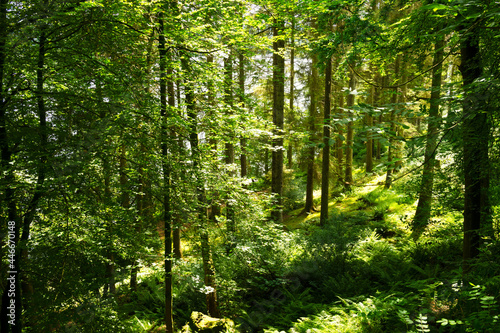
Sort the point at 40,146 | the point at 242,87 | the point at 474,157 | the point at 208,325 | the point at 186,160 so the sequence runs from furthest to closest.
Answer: the point at 242,87 < the point at 208,325 < the point at 186,160 < the point at 474,157 < the point at 40,146

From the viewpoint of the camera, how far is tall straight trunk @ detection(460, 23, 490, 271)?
3.26 m

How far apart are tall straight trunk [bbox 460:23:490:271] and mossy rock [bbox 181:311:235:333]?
4.64m

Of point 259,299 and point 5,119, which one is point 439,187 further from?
point 5,119

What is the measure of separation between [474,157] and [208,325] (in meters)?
5.76

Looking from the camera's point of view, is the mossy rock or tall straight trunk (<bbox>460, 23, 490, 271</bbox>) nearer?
tall straight trunk (<bbox>460, 23, 490, 271</bbox>)

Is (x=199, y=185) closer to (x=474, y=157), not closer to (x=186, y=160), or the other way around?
(x=186, y=160)

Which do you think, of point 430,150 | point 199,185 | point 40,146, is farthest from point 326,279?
point 40,146

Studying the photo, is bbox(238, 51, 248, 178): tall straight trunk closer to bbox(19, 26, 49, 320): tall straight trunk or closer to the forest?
the forest

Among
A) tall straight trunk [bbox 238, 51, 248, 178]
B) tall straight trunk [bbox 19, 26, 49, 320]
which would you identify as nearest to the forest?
tall straight trunk [bbox 19, 26, 49, 320]

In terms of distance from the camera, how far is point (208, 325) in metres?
5.99

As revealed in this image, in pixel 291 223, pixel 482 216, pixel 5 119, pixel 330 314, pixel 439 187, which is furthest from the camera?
pixel 291 223

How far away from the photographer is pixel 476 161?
12.1 feet

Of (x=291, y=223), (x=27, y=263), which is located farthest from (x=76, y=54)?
(x=291, y=223)

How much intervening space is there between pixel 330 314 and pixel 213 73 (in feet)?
16.7
